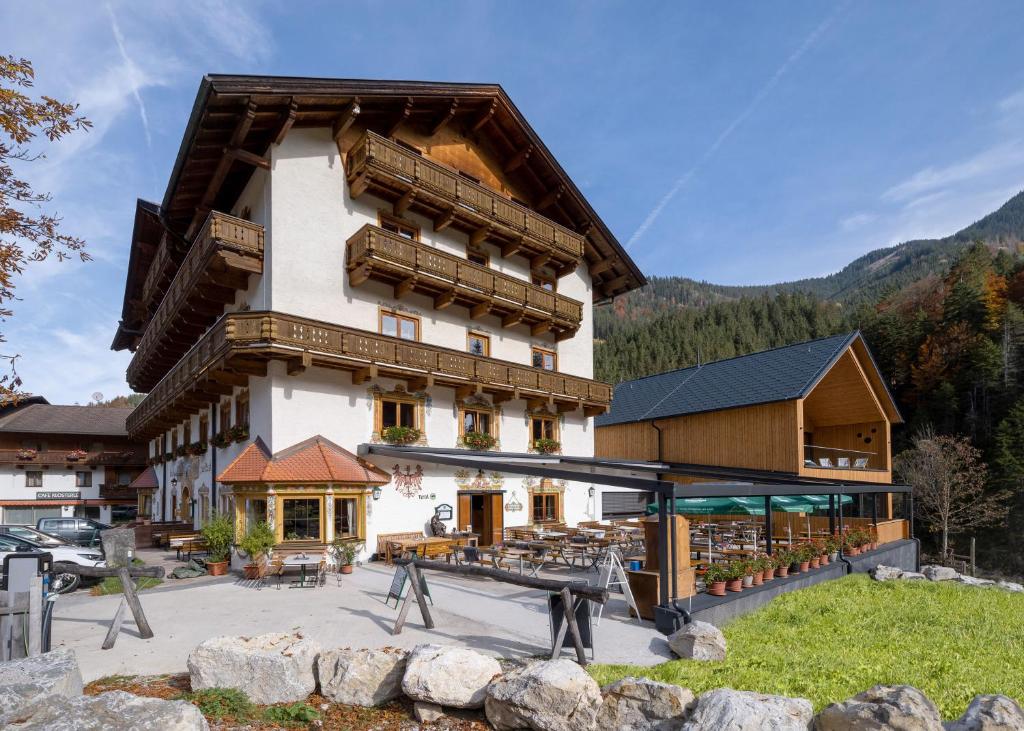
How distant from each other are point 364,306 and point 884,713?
17.7m

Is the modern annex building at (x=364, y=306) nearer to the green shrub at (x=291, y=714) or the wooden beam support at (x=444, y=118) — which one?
the wooden beam support at (x=444, y=118)

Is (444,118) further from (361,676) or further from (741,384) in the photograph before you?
(361,676)

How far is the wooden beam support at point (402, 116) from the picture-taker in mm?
20484

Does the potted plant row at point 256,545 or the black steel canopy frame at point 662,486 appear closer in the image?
the black steel canopy frame at point 662,486

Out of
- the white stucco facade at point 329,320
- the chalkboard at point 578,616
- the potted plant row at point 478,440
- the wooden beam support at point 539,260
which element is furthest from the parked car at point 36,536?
the wooden beam support at point 539,260

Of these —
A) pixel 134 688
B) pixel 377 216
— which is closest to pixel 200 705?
pixel 134 688

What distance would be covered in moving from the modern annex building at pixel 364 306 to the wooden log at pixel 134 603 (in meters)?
6.95

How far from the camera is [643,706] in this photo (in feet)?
20.8

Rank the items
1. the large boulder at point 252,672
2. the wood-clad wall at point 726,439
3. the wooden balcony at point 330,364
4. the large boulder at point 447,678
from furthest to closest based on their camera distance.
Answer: the wood-clad wall at point 726,439
the wooden balcony at point 330,364
the large boulder at point 252,672
the large boulder at point 447,678

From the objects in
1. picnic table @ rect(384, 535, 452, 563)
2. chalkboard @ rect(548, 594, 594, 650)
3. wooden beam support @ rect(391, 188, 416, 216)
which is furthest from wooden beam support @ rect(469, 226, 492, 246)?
chalkboard @ rect(548, 594, 594, 650)

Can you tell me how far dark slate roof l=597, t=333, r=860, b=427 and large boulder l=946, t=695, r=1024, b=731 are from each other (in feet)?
70.7

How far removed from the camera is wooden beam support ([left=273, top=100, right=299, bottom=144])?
18219 mm

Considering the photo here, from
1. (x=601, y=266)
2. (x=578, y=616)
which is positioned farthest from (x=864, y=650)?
(x=601, y=266)

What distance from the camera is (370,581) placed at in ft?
50.3
